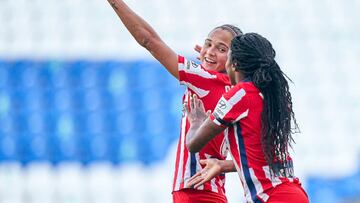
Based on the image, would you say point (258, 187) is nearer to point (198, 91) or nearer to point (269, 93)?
point (269, 93)

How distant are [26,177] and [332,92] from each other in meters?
5.01

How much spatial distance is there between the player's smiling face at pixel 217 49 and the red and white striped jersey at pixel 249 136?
79 centimetres

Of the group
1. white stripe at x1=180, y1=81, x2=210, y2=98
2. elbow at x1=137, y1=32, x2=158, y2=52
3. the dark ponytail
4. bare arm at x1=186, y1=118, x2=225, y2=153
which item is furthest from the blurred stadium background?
the dark ponytail

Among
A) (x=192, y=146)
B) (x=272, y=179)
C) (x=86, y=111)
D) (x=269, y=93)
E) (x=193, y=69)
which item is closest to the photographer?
(x=272, y=179)

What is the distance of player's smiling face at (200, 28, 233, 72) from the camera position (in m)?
5.10

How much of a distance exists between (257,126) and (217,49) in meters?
0.93

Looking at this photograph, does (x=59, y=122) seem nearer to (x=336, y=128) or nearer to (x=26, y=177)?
(x=26, y=177)

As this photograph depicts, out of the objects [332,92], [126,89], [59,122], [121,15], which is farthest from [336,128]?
[121,15]

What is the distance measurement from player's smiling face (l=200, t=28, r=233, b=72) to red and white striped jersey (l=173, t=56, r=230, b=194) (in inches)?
5.5

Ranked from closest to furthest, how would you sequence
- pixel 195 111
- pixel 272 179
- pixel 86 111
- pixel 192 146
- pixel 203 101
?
1. pixel 272 179
2. pixel 192 146
3. pixel 195 111
4. pixel 203 101
5. pixel 86 111

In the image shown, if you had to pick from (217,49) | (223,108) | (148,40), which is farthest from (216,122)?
(217,49)

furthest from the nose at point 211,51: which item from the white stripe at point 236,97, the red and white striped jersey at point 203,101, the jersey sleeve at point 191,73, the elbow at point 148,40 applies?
the white stripe at point 236,97

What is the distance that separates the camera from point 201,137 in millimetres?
4430

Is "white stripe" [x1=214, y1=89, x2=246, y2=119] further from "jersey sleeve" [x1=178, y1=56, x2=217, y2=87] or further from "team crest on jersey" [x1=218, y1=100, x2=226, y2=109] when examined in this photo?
"jersey sleeve" [x1=178, y1=56, x2=217, y2=87]
